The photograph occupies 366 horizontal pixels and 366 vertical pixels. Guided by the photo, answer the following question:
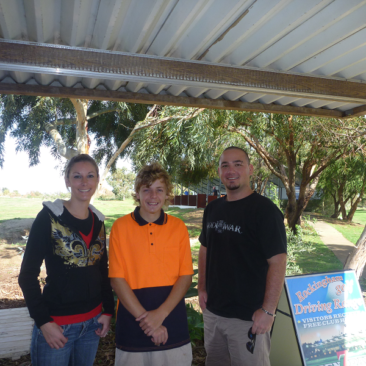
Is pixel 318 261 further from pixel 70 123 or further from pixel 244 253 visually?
pixel 244 253

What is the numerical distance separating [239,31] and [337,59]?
98 cm

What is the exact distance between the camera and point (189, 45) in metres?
2.78

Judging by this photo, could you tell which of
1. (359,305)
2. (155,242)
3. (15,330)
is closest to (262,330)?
(155,242)

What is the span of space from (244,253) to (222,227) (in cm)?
27

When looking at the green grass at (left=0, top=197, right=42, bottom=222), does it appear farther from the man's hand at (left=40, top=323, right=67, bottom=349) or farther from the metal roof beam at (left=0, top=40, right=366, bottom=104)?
the man's hand at (left=40, top=323, right=67, bottom=349)

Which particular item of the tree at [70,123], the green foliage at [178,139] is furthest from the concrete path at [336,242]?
the tree at [70,123]

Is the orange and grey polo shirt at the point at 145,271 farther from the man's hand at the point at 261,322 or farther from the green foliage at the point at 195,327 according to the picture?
the green foliage at the point at 195,327

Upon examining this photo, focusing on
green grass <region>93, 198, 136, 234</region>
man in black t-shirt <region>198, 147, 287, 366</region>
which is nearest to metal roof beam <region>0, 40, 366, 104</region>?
man in black t-shirt <region>198, 147, 287, 366</region>

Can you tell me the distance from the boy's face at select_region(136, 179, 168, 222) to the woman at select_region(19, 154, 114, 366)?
1.05ft

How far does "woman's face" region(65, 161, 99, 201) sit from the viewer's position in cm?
214

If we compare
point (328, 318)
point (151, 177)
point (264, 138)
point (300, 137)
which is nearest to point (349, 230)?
point (264, 138)

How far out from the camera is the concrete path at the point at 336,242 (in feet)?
43.9

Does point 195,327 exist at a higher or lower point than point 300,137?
lower

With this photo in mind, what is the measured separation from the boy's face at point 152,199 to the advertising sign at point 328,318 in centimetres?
170
